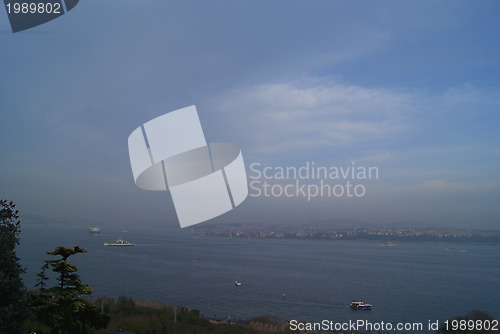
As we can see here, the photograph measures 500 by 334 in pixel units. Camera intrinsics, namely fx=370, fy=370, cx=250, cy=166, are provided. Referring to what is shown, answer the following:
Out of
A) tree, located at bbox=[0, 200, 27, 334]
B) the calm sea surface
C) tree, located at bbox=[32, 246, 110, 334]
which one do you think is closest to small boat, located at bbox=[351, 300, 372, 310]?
the calm sea surface

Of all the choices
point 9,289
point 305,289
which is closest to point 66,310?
point 9,289

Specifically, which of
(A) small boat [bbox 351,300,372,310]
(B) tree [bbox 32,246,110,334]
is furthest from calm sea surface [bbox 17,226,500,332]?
(B) tree [bbox 32,246,110,334]

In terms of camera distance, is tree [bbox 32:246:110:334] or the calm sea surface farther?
the calm sea surface

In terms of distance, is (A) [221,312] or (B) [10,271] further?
(A) [221,312]

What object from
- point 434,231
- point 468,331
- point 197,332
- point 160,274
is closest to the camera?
point 197,332

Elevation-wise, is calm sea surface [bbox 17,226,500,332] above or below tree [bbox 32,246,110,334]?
below

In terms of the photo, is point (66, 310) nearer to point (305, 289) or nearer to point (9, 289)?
point (9, 289)

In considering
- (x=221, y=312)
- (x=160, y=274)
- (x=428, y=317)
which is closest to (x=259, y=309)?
(x=221, y=312)

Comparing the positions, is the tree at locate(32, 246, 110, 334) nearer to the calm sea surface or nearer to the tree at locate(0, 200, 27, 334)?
the tree at locate(0, 200, 27, 334)

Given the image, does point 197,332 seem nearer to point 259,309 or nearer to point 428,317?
point 259,309

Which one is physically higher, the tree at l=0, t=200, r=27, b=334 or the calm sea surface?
the tree at l=0, t=200, r=27, b=334

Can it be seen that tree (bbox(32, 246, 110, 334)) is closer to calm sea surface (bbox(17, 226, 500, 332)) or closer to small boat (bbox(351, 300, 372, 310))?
calm sea surface (bbox(17, 226, 500, 332))
